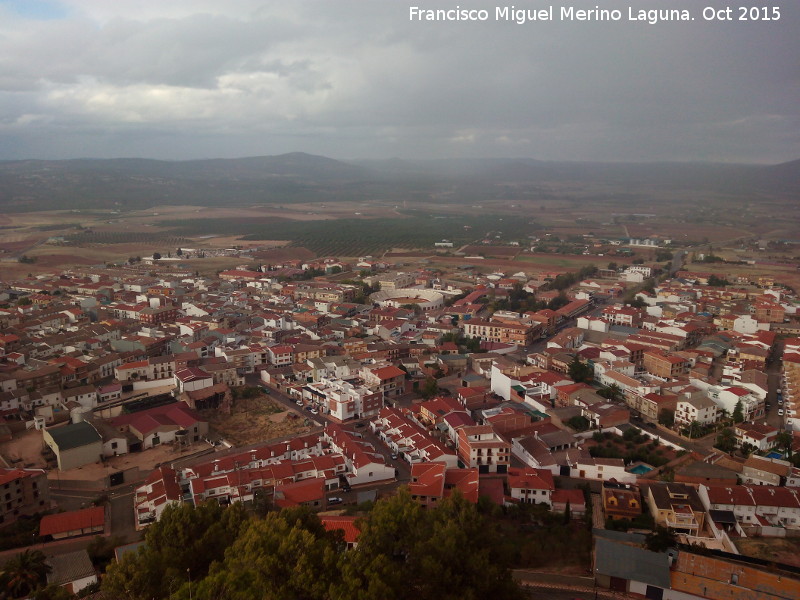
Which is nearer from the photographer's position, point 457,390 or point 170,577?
point 170,577

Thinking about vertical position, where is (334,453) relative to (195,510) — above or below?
below

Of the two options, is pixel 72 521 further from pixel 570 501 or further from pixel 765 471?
pixel 765 471

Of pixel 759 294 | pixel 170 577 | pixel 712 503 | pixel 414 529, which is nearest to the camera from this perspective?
pixel 170 577

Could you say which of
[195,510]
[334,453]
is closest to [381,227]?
[334,453]

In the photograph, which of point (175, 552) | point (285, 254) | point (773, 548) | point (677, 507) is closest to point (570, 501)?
point (677, 507)

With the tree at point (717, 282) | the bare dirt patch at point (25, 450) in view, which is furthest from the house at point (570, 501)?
the tree at point (717, 282)

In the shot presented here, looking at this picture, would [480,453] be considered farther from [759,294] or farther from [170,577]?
[759,294]

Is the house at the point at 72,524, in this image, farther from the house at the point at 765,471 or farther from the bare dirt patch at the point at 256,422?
the house at the point at 765,471
